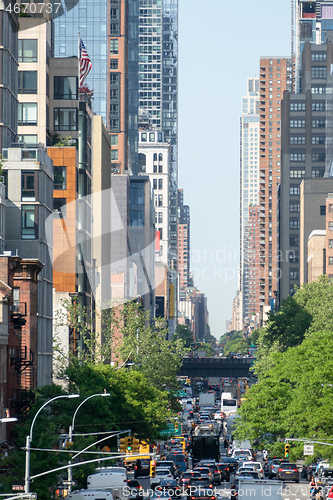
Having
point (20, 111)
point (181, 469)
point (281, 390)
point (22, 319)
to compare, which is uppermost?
point (20, 111)

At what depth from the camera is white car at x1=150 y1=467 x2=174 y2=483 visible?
240 ft

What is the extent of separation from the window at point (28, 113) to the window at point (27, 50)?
14.8 feet

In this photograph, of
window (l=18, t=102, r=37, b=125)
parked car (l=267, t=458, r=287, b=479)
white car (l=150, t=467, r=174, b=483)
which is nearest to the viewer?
white car (l=150, t=467, r=174, b=483)

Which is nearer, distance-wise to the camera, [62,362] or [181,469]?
[181,469]

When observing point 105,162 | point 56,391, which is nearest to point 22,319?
point 56,391

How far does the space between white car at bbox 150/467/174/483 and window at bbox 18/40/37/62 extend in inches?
1918

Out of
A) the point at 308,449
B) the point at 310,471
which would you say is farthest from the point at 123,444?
the point at 310,471

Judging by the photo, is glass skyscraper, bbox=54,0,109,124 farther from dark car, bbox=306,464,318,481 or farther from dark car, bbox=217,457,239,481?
dark car, bbox=306,464,318,481

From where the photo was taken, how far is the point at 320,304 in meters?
131

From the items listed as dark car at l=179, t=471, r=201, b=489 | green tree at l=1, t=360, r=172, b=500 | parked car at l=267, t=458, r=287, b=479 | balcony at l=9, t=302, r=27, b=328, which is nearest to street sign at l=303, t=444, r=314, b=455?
dark car at l=179, t=471, r=201, b=489

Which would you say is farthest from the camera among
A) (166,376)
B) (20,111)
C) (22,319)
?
(166,376)

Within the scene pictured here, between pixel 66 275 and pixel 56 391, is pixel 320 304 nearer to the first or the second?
pixel 66 275

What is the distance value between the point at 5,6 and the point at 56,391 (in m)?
30.9

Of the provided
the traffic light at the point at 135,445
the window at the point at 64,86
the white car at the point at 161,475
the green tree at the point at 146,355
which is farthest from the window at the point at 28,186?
the window at the point at 64,86
